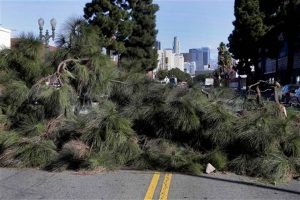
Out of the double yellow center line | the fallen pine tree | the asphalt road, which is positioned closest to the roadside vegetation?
the fallen pine tree

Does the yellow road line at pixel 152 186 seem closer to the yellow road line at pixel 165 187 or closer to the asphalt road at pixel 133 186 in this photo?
the asphalt road at pixel 133 186

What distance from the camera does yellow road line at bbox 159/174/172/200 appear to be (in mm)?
7070

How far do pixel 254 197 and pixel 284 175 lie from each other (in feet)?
4.41

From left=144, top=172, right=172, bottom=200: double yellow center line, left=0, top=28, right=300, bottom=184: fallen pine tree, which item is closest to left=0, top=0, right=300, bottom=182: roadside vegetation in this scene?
left=0, top=28, right=300, bottom=184: fallen pine tree

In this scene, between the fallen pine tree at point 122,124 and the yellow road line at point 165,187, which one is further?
the fallen pine tree at point 122,124

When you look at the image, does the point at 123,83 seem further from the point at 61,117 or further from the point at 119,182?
the point at 119,182

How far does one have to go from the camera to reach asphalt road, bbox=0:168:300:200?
23.3 ft

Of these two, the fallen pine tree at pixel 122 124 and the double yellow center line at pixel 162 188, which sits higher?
the fallen pine tree at pixel 122 124

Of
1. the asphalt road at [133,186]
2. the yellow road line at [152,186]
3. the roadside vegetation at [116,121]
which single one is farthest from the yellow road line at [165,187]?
the roadside vegetation at [116,121]

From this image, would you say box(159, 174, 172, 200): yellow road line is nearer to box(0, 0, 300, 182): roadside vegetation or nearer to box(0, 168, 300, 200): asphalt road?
box(0, 168, 300, 200): asphalt road

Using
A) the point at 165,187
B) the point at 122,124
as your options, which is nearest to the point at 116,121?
A: the point at 122,124

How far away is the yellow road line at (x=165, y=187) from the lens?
7070 mm

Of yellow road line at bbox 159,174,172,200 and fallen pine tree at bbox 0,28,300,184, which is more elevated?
fallen pine tree at bbox 0,28,300,184

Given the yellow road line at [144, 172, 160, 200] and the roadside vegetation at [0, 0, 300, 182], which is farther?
the roadside vegetation at [0, 0, 300, 182]
